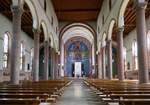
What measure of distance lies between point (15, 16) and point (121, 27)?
29.5 feet

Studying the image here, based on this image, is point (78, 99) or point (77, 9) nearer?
point (78, 99)

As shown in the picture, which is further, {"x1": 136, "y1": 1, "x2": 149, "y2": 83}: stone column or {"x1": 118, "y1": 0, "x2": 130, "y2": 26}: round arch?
{"x1": 118, "y1": 0, "x2": 130, "y2": 26}: round arch

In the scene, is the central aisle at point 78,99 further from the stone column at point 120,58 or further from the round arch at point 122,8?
the round arch at point 122,8

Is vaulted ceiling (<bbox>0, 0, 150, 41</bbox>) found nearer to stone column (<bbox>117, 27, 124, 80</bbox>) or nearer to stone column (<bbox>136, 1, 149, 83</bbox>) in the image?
stone column (<bbox>117, 27, 124, 80</bbox>)

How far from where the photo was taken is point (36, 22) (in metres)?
20.1

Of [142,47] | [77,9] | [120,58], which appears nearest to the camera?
[142,47]

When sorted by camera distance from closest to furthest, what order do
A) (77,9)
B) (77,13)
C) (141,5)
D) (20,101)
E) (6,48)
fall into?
(20,101) → (141,5) → (6,48) → (77,9) → (77,13)

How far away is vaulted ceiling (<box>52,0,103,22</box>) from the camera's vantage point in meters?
28.1

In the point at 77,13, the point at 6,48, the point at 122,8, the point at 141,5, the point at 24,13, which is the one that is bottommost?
the point at 6,48

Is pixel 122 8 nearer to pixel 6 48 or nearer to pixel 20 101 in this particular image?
pixel 6 48

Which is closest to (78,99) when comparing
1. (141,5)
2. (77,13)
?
(141,5)

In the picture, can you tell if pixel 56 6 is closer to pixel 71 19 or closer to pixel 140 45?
pixel 71 19

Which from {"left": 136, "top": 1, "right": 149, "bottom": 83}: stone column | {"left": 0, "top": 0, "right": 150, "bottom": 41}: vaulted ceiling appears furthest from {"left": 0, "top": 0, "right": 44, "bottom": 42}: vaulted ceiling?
{"left": 136, "top": 1, "right": 149, "bottom": 83}: stone column

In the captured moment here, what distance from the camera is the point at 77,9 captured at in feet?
98.9
